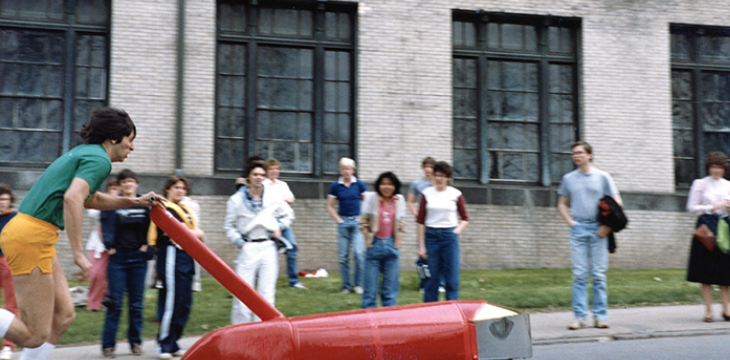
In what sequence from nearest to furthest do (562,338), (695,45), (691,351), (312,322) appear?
(312,322)
(691,351)
(562,338)
(695,45)

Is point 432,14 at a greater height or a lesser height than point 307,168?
greater

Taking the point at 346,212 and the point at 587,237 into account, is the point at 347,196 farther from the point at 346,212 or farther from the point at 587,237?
the point at 587,237

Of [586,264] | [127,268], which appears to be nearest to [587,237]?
[586,264]

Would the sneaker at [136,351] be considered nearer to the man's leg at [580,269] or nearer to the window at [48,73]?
the man's leg at [580,269]

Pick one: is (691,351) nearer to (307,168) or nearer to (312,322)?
(312,322)

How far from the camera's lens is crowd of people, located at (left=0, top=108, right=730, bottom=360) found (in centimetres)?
425

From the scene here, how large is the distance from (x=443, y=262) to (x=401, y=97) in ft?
20.6

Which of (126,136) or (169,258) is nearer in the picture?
(126,136)

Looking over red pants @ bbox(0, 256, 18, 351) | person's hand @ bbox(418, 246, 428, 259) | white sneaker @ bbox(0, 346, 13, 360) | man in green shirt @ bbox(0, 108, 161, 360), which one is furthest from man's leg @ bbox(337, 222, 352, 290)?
man in green shirt @ bbox(0, 108, 161, 360)

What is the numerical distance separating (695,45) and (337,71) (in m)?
8.16

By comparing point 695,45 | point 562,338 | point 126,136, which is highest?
point 695,45

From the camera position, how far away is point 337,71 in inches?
565

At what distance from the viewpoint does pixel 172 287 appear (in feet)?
22.3

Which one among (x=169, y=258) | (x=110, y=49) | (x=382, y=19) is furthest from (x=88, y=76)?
(x=169, y=258)
